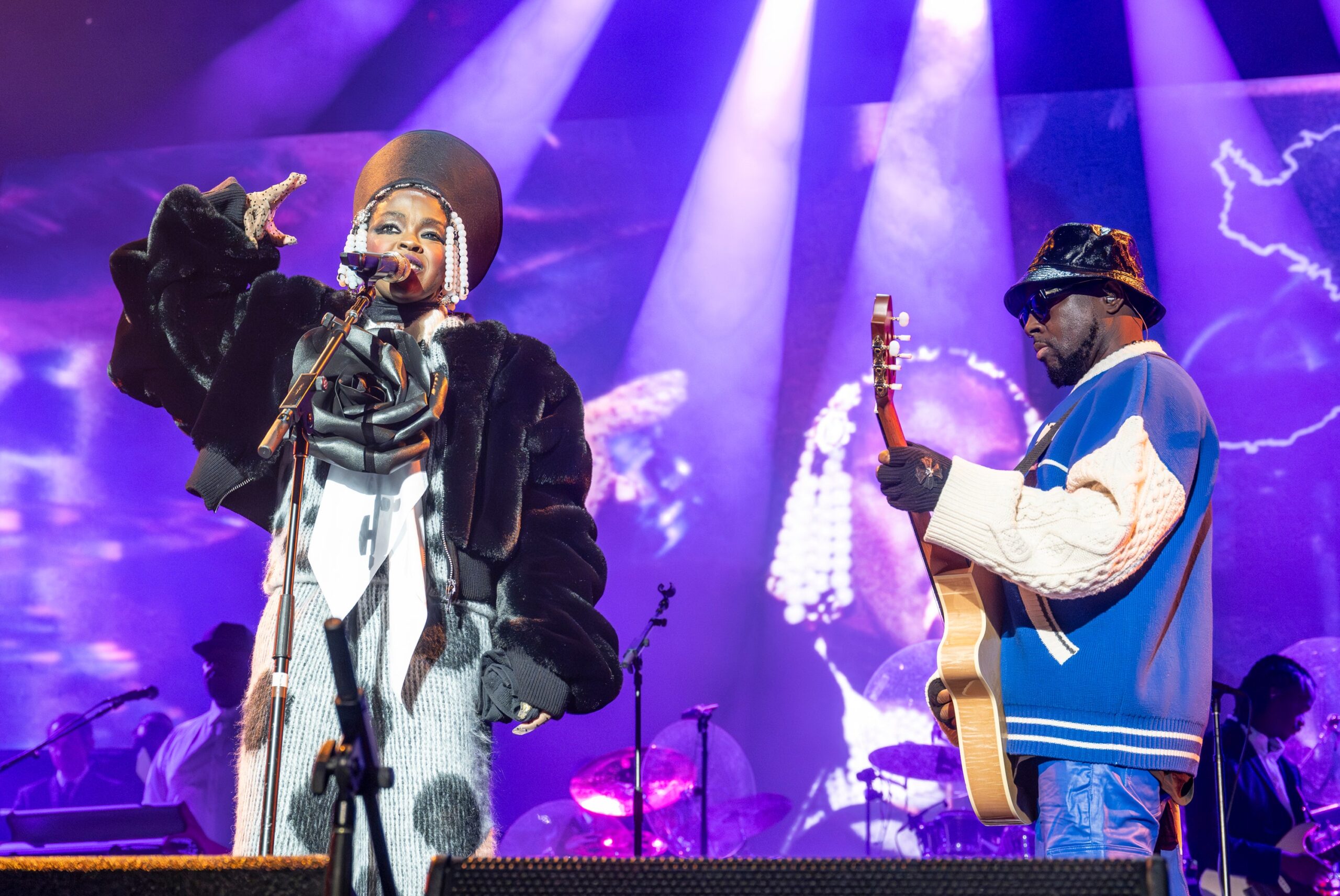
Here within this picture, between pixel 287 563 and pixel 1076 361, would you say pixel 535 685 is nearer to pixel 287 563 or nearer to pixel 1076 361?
pixel 287 563

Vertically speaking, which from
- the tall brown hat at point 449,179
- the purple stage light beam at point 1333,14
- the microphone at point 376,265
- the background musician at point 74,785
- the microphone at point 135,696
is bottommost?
the background musician at point 74,785

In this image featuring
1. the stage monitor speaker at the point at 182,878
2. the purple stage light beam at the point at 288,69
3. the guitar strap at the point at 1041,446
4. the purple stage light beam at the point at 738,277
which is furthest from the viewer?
the purple stage light beam at the point at 288,69

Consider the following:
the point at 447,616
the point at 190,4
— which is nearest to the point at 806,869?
the point at 447,616

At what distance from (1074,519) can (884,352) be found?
863mm

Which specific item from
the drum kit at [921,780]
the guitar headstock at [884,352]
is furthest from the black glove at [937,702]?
the drum kit at [921,780]

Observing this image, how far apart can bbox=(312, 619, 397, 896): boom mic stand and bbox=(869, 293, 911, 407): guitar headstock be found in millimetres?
1794

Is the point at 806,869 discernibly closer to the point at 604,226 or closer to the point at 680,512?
the point at 680,512

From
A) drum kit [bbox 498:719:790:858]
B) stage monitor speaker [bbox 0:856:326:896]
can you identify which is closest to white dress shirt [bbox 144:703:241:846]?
drum kit [bbox 498:719:790:858]

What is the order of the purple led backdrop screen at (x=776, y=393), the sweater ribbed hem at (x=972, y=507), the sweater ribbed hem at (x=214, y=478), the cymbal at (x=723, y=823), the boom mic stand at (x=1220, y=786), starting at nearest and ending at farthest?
1. the sweater ribbed hem at (x=972, y=507)
2. the sweater ribbed hem at (x=214, y=478)
3. the boom mic stand at (x=1220, y=786)
4. the cymbal at (x=723, y=823)
5. the purple led backdrop screen at (x=776, y=393)

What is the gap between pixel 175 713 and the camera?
6977mm

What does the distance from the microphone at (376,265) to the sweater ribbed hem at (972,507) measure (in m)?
1.26

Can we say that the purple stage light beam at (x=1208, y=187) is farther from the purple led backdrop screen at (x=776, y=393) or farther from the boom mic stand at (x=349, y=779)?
the boom mic stand at (x=349, y=779)

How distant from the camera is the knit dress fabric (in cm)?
230

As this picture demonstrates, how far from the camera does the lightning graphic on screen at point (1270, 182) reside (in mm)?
6840
